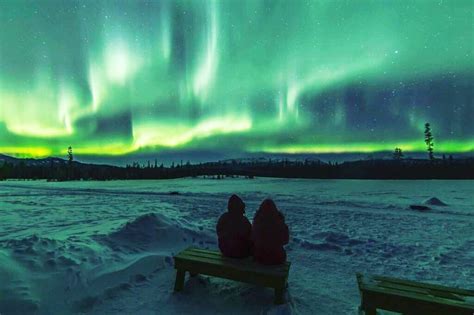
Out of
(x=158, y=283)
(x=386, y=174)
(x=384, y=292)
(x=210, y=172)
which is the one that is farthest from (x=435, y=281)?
(x=210, y=172)

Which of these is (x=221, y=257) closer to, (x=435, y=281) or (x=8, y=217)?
(x=435, y=281)

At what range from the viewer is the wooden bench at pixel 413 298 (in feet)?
9.23

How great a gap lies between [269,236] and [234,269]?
0.70 metres

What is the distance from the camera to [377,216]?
1104 centimetres

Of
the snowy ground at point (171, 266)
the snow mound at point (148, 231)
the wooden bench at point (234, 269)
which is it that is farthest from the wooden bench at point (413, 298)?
the snow mound at point (148, 231)

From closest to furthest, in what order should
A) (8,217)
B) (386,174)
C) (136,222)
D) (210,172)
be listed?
1. (136,222)
2. (8,217)
3. (386,174)
4. (210,172)

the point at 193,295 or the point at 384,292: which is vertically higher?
the point at 384,292

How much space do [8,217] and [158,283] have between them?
8.84 meters

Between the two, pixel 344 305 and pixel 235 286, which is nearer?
pixel 344 305

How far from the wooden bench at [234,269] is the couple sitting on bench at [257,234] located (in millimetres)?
121

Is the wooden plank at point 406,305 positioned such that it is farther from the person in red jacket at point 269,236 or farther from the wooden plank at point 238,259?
the person in red jacket at point 269,236

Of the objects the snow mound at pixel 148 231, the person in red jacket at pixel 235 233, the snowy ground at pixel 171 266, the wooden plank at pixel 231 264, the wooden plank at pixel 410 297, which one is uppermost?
the person in red jacket at pixel 235 233

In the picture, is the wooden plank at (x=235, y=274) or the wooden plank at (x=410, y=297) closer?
the wooden plank at (x=410, y=297)

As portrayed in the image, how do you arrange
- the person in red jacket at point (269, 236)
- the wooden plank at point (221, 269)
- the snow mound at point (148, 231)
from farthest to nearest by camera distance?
1. the snow mound at point (148, 231)
2. the person in red jacket at point (269, 236)
3. the wooden plank at point (221, 269)
